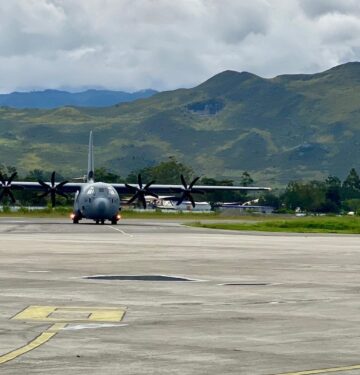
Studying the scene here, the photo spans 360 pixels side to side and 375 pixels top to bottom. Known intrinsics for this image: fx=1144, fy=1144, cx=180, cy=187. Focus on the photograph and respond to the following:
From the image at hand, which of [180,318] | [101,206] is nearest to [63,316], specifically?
[180,318]

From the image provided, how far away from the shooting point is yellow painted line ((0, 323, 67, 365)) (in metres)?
14.5

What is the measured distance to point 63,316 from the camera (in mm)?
19375

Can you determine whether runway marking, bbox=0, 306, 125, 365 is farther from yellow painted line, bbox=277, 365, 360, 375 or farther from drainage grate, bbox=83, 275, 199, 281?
drainage grate, bbox=83, 275, 199, 281

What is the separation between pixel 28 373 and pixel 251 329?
17.7 feet

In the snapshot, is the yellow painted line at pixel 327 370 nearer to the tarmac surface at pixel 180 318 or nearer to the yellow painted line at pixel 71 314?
the tarmac surface at pixel 180 318

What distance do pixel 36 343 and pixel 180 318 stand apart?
4.07 metres

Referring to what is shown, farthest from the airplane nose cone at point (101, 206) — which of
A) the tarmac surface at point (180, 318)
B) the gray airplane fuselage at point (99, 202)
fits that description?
the tarmac surface at point (180, 318)

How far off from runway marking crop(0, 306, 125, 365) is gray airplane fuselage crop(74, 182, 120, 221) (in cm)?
6901

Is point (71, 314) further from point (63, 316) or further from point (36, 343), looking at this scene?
point (36, 343)

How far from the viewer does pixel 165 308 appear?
21.1 m

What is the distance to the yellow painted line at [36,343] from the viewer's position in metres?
14.5

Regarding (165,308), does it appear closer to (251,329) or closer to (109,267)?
(251,329)

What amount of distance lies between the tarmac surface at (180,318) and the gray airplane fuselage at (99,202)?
52.8m

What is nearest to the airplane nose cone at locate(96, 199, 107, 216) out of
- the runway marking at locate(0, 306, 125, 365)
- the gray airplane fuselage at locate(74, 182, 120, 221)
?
the gray airplane fuselage at locate(74, 182, 120, 221)
